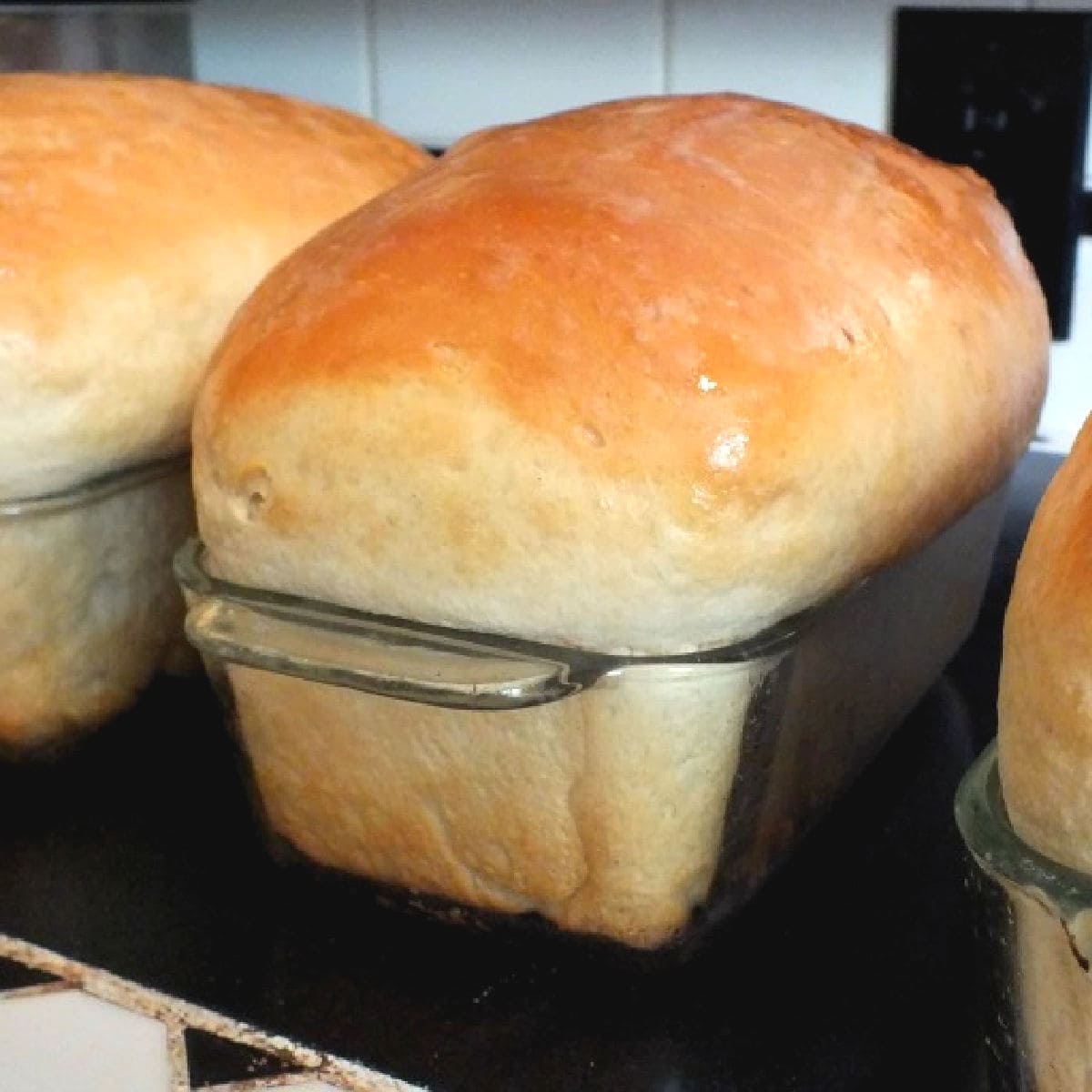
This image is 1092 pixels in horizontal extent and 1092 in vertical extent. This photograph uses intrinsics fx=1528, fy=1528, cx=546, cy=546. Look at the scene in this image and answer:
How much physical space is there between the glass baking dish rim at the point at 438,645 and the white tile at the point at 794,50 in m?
0.79

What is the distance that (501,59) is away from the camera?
1.34m

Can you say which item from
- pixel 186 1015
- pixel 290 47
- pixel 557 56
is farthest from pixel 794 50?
pixel 186 1015

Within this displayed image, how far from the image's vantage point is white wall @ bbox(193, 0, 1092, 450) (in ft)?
3.98

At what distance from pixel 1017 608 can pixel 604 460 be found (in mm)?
143

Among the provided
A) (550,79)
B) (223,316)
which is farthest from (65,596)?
(550,79)

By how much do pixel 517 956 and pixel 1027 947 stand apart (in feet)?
0.75

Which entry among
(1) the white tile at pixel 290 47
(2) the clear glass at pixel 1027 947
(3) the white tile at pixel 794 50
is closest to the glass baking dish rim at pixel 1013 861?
(2) the clear glass at pixel 1027 947

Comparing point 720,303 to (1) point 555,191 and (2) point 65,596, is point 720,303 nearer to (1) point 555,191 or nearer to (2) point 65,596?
(1) point 555,191

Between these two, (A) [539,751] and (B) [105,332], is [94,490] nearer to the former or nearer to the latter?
(B) [105,332]

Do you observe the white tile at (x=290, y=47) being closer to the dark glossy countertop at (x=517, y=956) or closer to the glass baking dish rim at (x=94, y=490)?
the glass baking dish rim at (x=94, y=490)

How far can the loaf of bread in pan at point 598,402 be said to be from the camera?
502 millimetres

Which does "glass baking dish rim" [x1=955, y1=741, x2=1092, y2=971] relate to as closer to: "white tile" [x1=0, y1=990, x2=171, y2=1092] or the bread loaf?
the bread loaf

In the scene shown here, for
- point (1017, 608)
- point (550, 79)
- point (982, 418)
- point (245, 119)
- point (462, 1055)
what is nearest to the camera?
point (1017, 608)

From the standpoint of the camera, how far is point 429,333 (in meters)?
0.54
